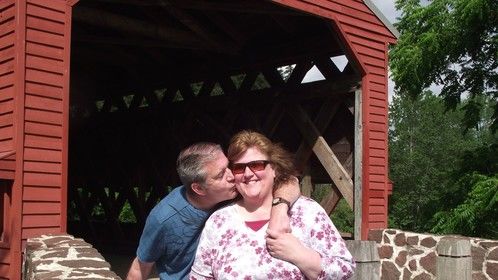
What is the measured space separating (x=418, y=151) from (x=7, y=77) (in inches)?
1999

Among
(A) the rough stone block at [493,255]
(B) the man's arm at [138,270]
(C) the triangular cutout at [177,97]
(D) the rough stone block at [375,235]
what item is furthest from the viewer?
(C) the triangular cutout at [177,97]

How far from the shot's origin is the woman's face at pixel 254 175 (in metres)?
2.72

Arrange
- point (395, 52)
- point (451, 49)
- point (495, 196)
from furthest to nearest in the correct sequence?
point (395, 52) → point (451, 49) → point (495, 196)

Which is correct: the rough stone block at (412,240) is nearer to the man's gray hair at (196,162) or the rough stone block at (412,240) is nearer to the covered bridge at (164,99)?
the covered bridge at (164,99)

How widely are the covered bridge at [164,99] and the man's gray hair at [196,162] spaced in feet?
9.48

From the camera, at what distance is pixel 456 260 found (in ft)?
15.8

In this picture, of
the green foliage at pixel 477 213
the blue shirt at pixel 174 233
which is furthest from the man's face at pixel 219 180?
the green foliage at pixel 477 213

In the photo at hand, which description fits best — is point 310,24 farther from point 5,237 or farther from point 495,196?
point 495,196

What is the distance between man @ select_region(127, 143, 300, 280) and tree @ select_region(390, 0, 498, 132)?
49.8ft

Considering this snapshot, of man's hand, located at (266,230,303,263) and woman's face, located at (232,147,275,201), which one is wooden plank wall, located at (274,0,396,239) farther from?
man's hand, located at (266,230,303,263)

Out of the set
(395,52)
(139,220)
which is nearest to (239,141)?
(139,220)

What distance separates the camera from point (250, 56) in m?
10.6

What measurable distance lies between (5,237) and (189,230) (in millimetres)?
3127

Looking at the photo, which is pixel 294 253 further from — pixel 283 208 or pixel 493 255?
pixel 493 255
